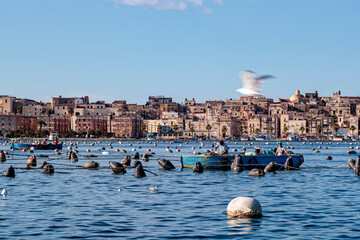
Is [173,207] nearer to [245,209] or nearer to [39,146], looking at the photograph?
[245,209]

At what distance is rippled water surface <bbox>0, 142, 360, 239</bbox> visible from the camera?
22.6m

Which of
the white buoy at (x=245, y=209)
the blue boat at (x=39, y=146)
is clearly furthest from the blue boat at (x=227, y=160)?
the blue boat at (x=39, y=146)

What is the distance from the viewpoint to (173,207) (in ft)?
95.6

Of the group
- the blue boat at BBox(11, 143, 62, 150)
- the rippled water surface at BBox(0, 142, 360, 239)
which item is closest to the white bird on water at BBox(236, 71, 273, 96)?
the rippled water surface at BBox(0, 142, 360, 239)

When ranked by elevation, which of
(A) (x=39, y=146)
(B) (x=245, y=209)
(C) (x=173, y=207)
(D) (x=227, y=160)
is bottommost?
(C) (x=173, y=207)

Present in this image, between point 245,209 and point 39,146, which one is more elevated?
point 39,146

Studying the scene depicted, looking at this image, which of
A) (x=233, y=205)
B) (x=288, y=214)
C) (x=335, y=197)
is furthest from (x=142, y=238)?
(x=335, y=197)

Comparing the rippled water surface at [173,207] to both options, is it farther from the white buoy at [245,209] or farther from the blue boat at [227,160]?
the blue boat at [227,160]

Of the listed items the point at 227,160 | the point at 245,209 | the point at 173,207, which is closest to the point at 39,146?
the point at 227,160

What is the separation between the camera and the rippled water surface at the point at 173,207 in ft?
74.1

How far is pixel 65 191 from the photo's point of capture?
121 feet

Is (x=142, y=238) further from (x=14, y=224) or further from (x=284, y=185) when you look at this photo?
(x=284, y=185)

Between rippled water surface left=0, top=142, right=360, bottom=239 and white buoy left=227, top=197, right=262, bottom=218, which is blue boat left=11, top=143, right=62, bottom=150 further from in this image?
white buoy left=227, top=197, right=262, bottom=218

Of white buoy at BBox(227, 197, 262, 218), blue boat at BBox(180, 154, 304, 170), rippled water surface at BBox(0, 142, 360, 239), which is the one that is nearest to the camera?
rippled water surface at BBox(0, 142, 360, 239)
